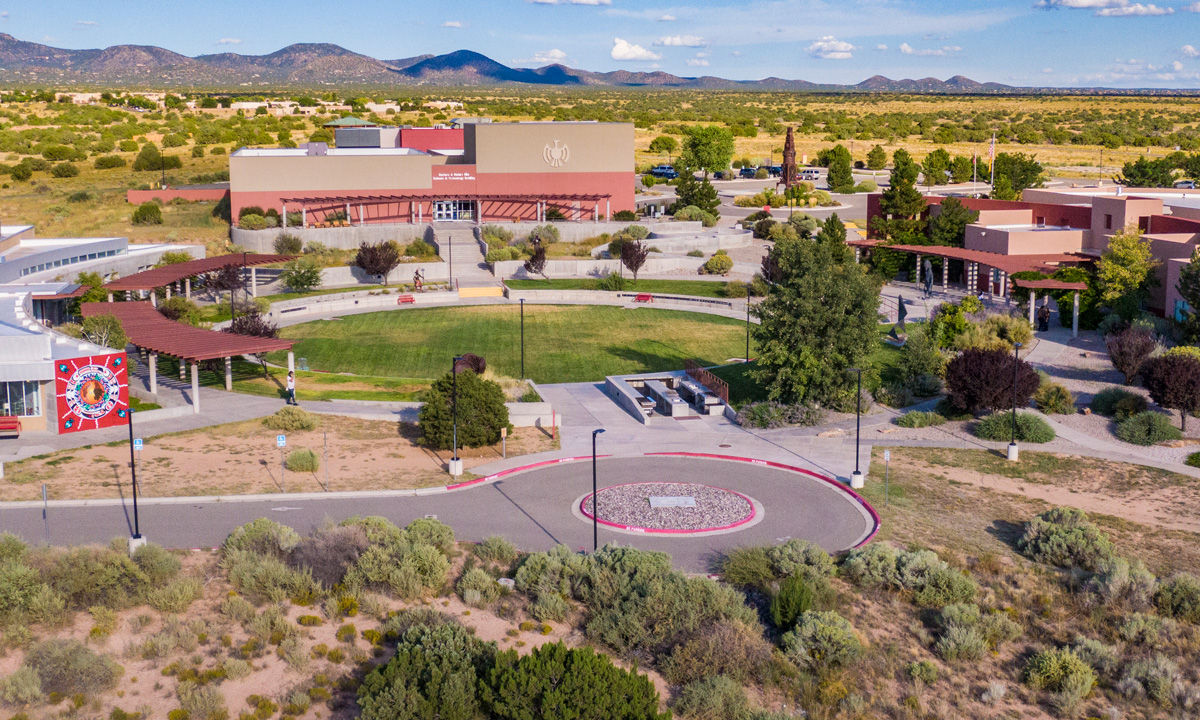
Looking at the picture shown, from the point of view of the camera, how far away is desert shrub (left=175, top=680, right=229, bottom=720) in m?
19.2

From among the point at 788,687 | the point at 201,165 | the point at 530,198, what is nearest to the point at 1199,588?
the point at 788,687

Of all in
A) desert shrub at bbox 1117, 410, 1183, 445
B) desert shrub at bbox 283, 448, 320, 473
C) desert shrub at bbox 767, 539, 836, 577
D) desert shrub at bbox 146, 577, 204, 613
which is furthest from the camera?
desert shrub at bbox 1117, 410, 1183, 445

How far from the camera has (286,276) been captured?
65312 mm

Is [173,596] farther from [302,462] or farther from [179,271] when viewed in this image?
[179,271]

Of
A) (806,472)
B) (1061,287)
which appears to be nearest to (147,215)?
(1061,287)

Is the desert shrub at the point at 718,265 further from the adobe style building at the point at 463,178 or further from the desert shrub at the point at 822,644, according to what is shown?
the desert shrub at the point at 822,644

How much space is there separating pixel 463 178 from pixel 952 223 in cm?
3692

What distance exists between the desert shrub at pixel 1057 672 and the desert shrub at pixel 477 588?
10954mm

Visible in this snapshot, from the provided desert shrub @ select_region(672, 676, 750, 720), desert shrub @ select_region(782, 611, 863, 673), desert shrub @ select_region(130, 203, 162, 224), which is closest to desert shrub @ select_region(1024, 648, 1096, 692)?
desert shrub @ select_region(782, 611, 863, 673)

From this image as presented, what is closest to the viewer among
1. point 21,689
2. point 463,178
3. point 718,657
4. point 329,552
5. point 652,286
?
point 21,689

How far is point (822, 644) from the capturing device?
70.4ft

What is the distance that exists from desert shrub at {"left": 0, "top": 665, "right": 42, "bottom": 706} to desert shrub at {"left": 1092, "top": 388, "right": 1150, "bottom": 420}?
108 feet

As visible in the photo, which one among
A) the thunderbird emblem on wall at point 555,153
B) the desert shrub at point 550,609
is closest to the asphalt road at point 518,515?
the desert shrub at point 550,609

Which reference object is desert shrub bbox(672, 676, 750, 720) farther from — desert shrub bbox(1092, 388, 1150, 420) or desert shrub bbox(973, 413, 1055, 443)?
desert shrub bbox(1092, 388, 1150, 420)
